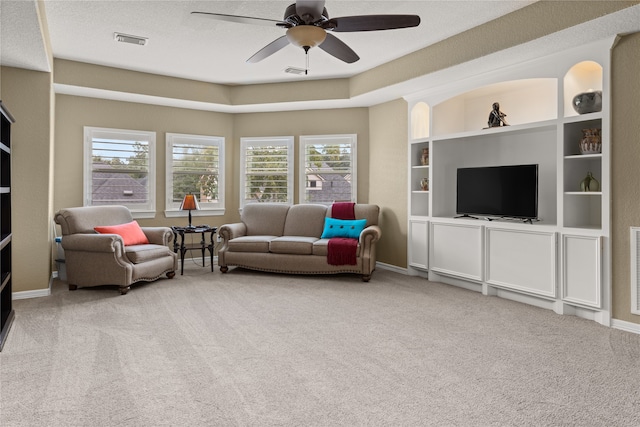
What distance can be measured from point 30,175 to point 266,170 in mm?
3551

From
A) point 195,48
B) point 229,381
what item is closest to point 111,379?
point 229,381

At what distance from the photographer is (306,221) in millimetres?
6570

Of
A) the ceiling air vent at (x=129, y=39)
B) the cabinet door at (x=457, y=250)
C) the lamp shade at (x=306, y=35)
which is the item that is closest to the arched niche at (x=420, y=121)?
the cabinet door at (x=457, y=250)

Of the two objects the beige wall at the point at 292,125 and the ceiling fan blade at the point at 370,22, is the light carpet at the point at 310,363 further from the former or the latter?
the ceiling fan blade at the point at 370,22

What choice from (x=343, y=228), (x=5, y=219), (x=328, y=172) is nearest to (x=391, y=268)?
(x=343, y=228)

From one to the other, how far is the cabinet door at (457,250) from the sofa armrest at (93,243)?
3.92 m

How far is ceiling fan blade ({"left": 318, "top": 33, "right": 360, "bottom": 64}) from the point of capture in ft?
11.7

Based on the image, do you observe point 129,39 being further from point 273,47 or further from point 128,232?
point 128,232

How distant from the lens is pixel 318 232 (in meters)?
6.50

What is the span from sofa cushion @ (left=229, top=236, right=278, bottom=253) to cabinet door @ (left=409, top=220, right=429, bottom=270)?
6.62ft

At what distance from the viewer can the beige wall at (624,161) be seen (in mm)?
3611

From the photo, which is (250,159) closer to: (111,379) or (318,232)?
(318,232)

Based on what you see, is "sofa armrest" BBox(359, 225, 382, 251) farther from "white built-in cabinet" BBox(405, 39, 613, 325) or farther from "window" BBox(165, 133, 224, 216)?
"window" BBox(165, 133, 224, 216)

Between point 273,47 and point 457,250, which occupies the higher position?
point 273,47
